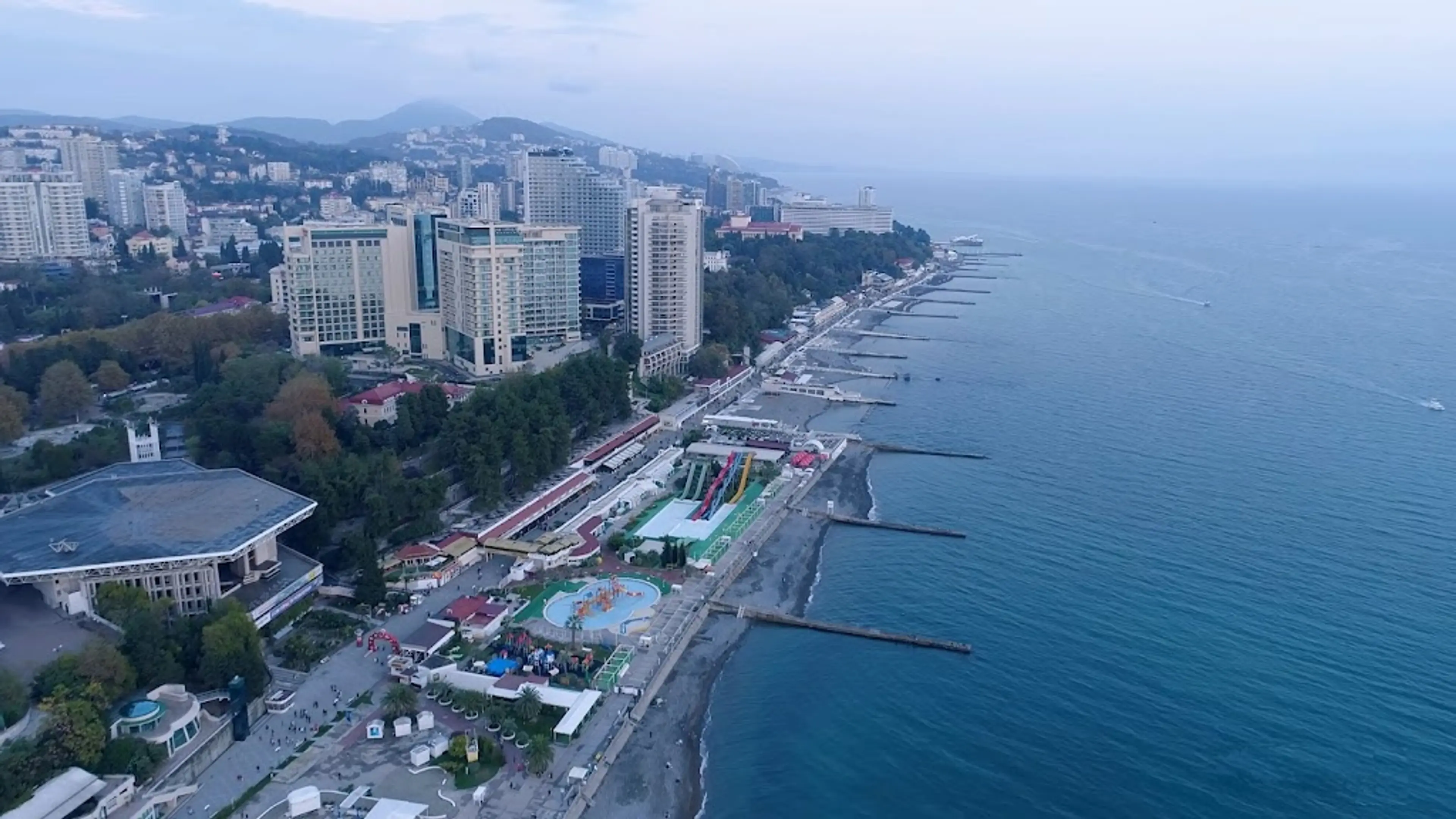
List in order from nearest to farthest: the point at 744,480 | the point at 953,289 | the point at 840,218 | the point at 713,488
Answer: the point at 713,488 < the point at 744,480 < the point at 953,289 < the point at 840,218

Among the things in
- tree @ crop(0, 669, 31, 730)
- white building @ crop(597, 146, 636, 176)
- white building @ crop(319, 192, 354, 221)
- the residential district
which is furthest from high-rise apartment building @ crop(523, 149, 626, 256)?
white building @ crop(597, 146, 636, 176)

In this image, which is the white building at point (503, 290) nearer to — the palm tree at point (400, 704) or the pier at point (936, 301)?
the palm tree at point (400, 704)

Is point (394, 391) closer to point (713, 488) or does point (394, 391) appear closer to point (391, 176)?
point (713, 488)

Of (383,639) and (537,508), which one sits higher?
(537,508)

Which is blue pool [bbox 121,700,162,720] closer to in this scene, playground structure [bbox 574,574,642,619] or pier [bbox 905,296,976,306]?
playground structure [bbox 574,574,642,619]

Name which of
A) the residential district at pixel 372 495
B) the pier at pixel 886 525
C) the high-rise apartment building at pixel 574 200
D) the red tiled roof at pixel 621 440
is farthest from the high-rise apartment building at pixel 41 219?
the pier at pixel 886 525

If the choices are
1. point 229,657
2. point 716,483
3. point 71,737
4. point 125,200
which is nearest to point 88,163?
point 125,200

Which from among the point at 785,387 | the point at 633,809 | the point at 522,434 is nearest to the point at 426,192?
the point at 785,387
